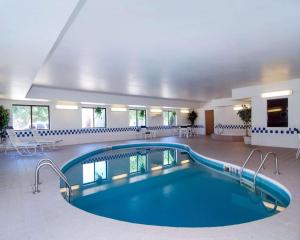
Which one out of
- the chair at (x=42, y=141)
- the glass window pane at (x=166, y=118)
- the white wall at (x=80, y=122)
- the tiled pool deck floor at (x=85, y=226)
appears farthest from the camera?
the glass window pane at (x=166, y=118)

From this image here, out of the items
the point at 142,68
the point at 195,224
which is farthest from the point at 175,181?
the point at 142,68

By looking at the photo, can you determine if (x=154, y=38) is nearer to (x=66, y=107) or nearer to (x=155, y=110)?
(x=66, y=107)

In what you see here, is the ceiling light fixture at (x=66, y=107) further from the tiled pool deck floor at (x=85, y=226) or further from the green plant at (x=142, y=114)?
the tiled pool deck floor at (x=85, y=226)

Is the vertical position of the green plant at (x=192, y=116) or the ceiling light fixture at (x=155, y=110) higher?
the ceiling light fixture at (x=155, y=110)

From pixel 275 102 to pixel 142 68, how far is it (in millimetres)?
5535

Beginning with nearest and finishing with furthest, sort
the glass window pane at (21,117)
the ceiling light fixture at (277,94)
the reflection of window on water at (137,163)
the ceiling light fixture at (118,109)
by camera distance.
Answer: the reflection of window on water at (137,163) < the ceiling light fixture at (277,94) < the glass window pane at (21,117) < the ceiling light fixture at (118,109)

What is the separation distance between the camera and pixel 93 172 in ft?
19.7

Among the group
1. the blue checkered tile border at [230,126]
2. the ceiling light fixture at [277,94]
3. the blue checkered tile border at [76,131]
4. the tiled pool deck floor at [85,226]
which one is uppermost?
the ceiling light fixture at [277,94]

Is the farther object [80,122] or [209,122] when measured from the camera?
[209,122]

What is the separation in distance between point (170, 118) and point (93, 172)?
984cm

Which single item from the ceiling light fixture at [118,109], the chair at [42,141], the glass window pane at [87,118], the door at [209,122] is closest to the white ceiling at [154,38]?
the chair at [42,141]

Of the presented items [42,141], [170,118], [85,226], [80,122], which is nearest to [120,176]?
[85,226]

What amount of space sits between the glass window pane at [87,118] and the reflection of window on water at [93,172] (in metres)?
4.33

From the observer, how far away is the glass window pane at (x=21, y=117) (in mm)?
A: 8923
